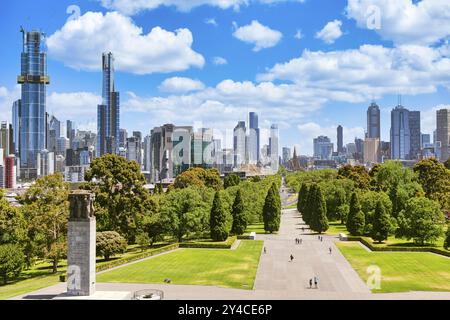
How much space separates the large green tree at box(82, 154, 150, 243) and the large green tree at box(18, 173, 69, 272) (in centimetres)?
775

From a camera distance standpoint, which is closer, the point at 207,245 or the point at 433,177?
the point at 207,245

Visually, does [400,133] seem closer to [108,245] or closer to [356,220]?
[356,220]

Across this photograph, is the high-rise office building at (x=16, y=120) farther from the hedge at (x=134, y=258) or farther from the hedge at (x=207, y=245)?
the hedge at (x=134, y=258)

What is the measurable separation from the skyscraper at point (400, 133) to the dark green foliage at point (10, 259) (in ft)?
493

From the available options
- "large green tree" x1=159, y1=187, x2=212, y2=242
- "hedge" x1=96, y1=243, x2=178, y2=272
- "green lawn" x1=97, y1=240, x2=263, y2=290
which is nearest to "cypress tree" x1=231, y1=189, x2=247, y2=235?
"large green tree" x1=159, y1=187, x2=212, y2=242

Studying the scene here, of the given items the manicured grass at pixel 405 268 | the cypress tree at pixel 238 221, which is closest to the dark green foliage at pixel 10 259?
the manicured grass at pixel 405 268

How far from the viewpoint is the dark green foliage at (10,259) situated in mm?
31312

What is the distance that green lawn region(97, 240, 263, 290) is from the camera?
104ft

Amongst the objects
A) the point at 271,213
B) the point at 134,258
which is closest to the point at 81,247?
the point at 134,258

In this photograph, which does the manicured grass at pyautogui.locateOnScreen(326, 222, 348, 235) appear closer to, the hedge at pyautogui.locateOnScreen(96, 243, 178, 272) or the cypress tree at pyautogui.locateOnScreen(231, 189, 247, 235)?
the cypress tree at pyautogui.locateOnScreen(231, 189, 247, 235)

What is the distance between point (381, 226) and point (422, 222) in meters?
4.57

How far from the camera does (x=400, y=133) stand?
550ft
